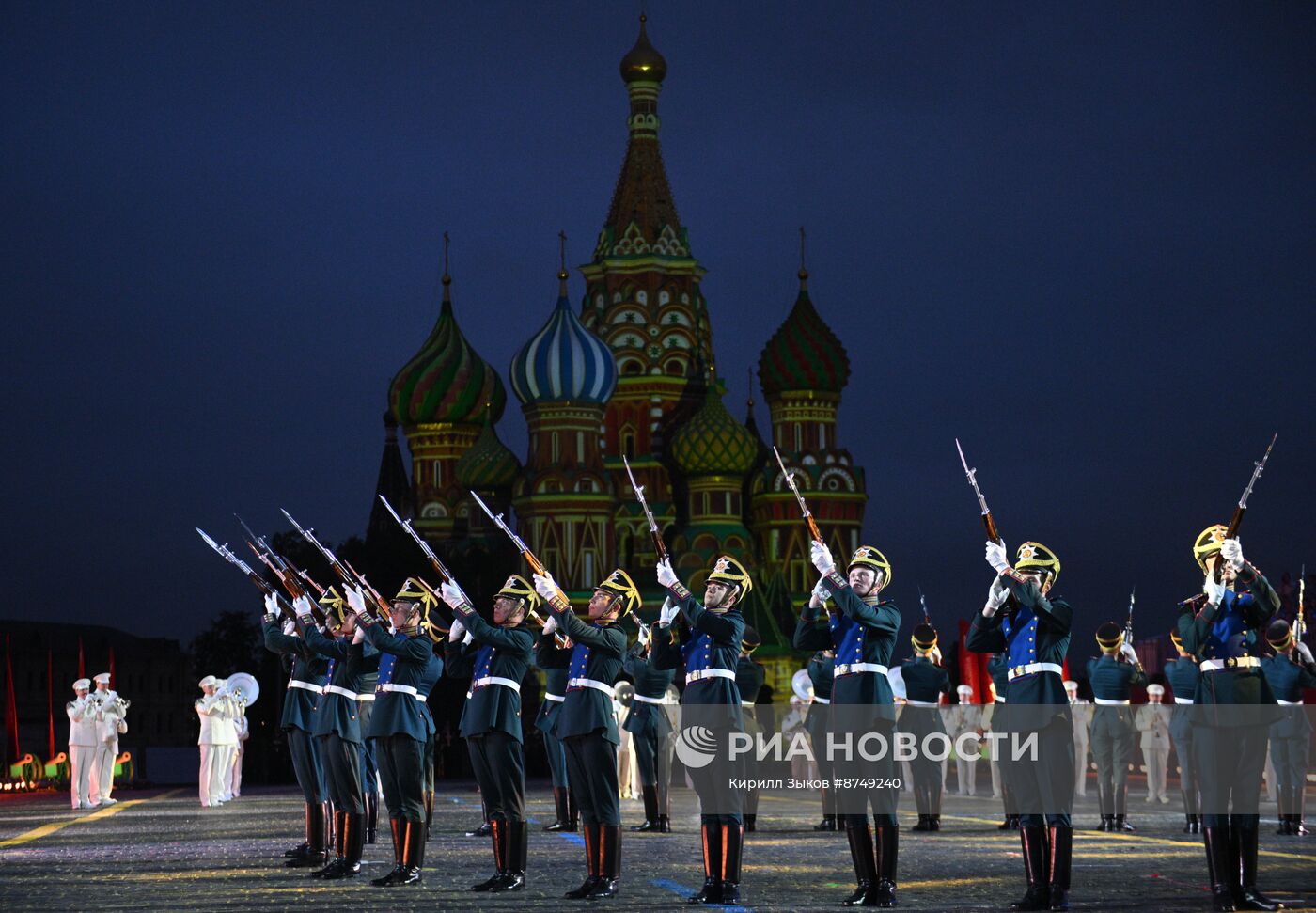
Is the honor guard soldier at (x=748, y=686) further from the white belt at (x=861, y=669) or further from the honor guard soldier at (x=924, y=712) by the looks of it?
the white belt at (x=861, y=669)

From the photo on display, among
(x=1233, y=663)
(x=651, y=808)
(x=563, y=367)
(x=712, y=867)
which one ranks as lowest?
(x=651, y=808)

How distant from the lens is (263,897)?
12297 millimetres

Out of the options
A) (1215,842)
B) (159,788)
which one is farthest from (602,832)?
(159,788)

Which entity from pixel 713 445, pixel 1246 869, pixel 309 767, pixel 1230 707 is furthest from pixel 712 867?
pixel 713 445

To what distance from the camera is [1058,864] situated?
11.1 m

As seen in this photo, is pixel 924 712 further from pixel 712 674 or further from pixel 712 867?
pixel 712 867

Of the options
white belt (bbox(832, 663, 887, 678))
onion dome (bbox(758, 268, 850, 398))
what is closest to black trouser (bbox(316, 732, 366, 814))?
white belt (bbox(832, 663, 887, 678))

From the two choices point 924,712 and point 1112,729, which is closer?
point 1112,729

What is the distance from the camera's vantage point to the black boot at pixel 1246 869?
36.2 ft

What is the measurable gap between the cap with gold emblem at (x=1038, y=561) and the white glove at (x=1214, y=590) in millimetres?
889

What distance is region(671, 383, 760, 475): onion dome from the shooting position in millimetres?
57250

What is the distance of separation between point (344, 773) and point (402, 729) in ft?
3.17

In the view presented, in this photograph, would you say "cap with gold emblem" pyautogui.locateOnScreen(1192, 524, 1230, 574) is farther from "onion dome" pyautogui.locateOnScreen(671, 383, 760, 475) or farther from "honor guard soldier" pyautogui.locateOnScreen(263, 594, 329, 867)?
"onion dome" pyautogui.locateOnScreen(671, 383, 760, 475)

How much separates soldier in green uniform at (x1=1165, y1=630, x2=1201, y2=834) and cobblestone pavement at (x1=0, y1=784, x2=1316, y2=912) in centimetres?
31
